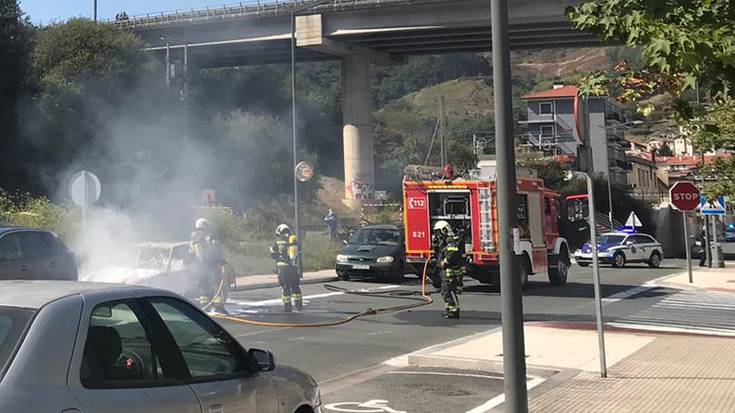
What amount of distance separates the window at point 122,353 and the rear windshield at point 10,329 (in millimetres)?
253

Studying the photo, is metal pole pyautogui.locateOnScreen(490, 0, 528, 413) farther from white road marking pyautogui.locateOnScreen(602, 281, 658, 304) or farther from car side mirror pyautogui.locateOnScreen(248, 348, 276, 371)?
white road marking pyautogui.locateOnScreen(602, 281, 658, 304)

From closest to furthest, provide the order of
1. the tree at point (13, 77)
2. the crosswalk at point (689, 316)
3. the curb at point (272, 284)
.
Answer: the crosswalk at point (689, 316) → the curb at point (272, 284) → the tree at point (13, 77)

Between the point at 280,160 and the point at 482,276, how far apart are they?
116 ft

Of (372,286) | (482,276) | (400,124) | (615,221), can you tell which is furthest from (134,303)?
(400,124)

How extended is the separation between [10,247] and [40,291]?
8849mm

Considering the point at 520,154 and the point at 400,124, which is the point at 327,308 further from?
the point at 400,124

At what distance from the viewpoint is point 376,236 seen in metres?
22.9

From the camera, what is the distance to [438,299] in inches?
669

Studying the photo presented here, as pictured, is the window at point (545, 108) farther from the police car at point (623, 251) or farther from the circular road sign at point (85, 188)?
the circular road sign at point (85, 188)

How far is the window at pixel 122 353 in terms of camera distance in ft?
10.2

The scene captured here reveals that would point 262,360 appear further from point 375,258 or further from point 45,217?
point 45,217

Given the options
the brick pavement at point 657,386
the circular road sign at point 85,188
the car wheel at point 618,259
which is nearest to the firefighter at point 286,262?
the circular road sign at point 85,188

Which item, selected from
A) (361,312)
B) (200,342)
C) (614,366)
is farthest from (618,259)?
(200,342)

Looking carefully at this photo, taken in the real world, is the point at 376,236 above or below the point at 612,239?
above
